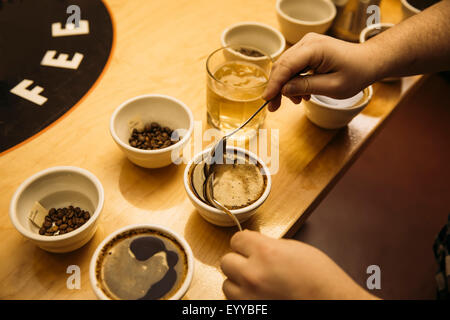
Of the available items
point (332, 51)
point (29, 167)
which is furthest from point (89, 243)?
point (332, 51)

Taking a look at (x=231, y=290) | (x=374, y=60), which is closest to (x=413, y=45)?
(x=374, y=60)

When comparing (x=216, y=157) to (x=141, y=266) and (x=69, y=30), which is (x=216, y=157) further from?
(x=69, y=30)

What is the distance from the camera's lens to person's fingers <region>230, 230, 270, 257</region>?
0.82m

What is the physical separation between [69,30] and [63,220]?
94 centimetres

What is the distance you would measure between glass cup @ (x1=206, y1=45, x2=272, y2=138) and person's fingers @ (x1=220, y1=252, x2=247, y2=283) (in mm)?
496

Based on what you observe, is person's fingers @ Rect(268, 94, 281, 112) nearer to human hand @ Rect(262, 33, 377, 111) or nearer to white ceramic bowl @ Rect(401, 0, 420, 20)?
human hand @ Rect(262, 33, 377, 111)

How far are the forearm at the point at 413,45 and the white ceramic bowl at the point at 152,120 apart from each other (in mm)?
620

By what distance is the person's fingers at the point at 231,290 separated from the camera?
816 mm

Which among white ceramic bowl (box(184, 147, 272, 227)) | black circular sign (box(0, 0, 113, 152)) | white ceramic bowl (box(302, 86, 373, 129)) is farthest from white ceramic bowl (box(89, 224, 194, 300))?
white ceramic bowl (box(302, 86, 373, 129))

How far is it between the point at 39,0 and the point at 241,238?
59.5 inches

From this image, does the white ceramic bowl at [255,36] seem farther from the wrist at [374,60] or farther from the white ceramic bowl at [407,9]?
the white ceramic bowl at [407,9]

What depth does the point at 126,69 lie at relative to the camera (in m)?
1.43

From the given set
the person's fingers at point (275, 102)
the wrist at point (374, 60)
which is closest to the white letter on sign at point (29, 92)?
the person's fingers at point (275, 102)

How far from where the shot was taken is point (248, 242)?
32.8 inches
